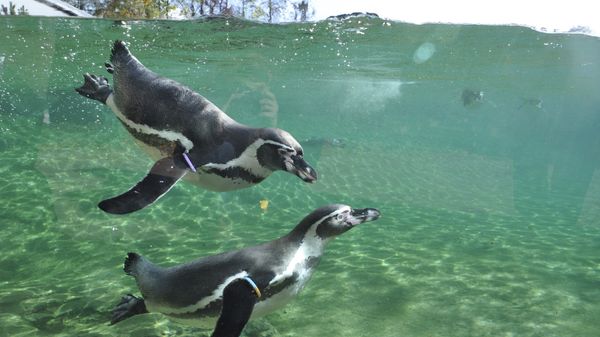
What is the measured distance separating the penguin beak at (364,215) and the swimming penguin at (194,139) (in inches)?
27.2

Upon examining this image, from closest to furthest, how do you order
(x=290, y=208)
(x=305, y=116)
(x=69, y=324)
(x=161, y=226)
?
(x=69, y=324)
(x=161, y=226)
(x=290, y=208)
(x=305, y=116)

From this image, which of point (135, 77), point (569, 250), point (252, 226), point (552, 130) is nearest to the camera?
point (135, 77)

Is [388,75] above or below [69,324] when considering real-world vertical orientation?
above

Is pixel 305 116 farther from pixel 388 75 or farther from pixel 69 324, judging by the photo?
pixel 69 324

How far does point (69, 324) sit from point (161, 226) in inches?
167

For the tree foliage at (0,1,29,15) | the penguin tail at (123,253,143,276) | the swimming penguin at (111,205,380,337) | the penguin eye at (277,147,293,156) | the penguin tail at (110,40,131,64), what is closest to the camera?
the penguin eye at (277,147,293,156)

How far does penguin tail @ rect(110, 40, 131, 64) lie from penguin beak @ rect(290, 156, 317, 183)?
1.10m

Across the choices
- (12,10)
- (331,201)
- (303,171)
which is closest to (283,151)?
(303,171)

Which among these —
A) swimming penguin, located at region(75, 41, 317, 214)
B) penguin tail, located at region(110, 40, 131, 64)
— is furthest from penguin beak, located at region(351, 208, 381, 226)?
penguin tail, located at region(110, 40, 131, 64)

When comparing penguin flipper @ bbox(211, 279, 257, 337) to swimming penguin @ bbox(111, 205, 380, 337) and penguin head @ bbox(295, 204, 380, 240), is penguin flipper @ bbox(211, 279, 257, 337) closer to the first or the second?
swimming penguin @ bbox(111, 205, 380, 337)

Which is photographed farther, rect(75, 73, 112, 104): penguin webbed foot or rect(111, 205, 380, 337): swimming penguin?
rect(111, 205, 380, 337): swimming penguin

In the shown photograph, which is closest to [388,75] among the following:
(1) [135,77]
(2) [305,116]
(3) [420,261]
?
(3) [420,261]

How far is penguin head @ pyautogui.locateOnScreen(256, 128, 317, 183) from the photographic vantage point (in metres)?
2.01

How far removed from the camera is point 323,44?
606 inches
